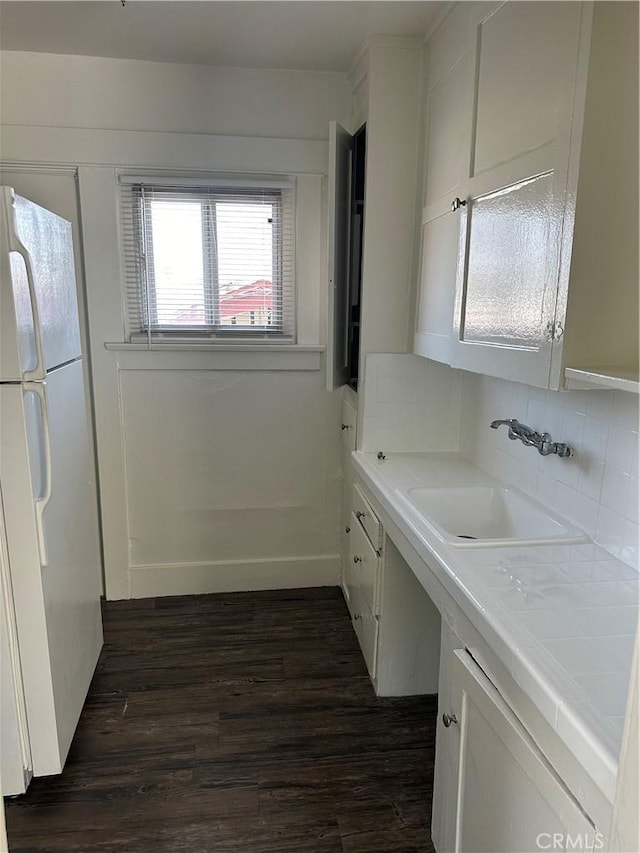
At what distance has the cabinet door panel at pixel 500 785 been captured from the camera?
94 cm

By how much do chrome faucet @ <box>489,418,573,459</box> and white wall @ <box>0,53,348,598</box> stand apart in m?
1.32

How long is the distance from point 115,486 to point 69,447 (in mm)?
880

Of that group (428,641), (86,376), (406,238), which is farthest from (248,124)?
(428,641)

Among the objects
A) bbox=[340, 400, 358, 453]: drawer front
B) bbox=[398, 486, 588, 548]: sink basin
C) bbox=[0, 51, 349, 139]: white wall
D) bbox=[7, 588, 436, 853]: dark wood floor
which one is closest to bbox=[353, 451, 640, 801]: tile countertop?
bbox=[398, 486, 588, 548]: sink basin

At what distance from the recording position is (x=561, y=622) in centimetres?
116

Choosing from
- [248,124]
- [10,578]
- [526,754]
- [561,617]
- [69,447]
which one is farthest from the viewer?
[248,124]

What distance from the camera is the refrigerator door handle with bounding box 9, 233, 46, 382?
5.03 feet

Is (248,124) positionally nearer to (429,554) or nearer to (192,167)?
(192,167)

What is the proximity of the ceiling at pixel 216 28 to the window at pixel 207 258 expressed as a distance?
1.72ft

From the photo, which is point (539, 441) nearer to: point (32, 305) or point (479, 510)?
point (479, 510)

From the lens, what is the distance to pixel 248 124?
8.75ft

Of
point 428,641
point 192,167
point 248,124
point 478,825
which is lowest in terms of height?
point 428,641

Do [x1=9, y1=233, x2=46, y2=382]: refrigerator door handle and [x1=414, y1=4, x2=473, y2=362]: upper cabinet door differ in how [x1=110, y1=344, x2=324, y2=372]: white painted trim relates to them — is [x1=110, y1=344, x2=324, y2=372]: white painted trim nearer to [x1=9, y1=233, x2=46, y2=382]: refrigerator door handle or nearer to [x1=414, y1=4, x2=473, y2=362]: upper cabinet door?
[x1=414, y1=4, x2=473, y2=362]: upper cabinet door

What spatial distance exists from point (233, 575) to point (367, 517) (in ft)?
3.66
